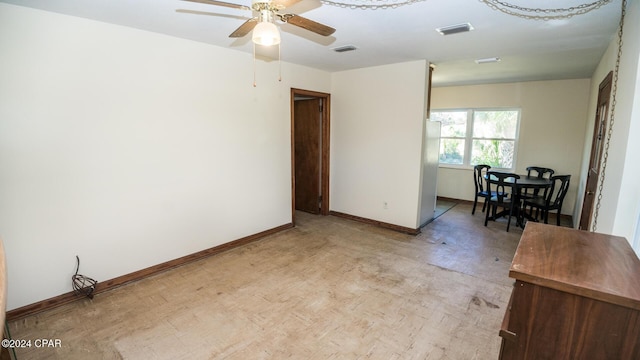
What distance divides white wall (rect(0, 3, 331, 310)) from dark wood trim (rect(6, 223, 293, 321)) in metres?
0.05

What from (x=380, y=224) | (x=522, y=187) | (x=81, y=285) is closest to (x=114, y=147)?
(x=81, y=285)

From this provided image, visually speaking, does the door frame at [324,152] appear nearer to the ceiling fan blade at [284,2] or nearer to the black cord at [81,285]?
the black cord at [81,285]

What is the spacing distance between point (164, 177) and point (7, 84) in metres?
1.33

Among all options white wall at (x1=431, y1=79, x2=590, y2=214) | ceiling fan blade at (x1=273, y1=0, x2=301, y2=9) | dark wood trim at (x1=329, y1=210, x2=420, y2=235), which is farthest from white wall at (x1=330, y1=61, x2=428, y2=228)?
ceiling fan blade at (x1=273, y1=0, x2=301, y2=9)

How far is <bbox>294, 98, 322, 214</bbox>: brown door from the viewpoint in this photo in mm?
5094

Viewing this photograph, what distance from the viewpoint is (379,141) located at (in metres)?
4.56

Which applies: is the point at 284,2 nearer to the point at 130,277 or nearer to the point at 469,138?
the point at 130,277

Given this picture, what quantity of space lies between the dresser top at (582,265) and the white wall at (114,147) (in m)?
3.11

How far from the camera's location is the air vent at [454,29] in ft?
8.55

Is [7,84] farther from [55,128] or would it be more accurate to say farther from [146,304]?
[146,304]

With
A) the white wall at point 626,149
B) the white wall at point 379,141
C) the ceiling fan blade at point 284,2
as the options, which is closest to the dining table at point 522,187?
the white wall at point 379,141

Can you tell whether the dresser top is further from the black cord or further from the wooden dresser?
the black cord

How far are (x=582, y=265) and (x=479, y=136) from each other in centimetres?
557

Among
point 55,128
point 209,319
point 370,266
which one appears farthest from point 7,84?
point 370,266
